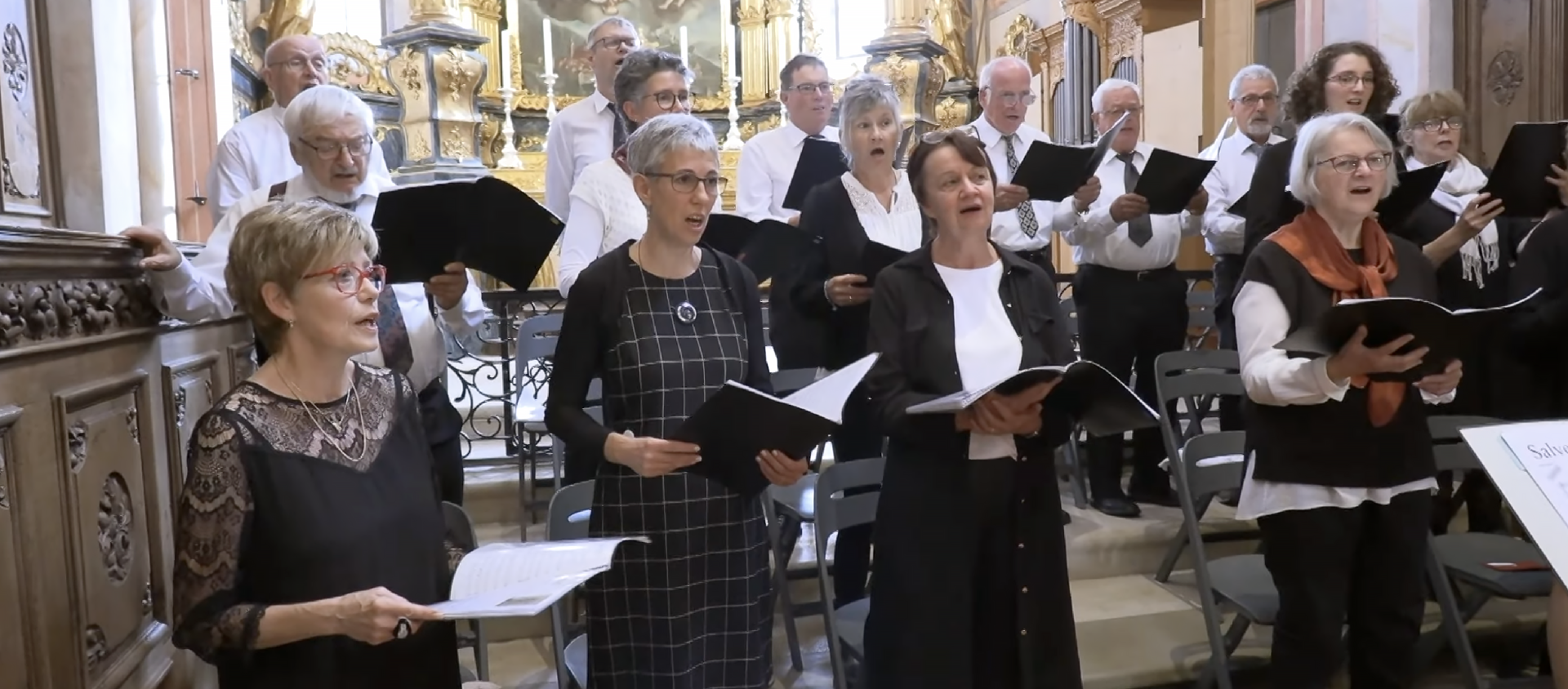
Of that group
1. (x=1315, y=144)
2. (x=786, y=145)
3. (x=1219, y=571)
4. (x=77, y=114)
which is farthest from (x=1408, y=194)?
(x=77, y=114)

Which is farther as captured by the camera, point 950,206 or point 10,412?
point 950,206

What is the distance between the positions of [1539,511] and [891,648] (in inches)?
47.5

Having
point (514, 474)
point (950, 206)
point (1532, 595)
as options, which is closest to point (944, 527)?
point (950, 206)

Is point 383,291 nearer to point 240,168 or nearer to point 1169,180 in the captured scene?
point 240,168

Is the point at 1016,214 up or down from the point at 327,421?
up

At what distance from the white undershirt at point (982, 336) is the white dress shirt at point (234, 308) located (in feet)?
3.54

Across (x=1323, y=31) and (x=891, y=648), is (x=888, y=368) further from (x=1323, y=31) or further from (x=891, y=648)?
(x=1323, y=31)

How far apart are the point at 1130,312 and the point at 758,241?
5.29 feet

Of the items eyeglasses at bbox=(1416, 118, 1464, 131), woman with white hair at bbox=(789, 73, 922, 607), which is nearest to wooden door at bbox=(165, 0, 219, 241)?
woman with white hair at bbox=(789, 73, 922, 607)

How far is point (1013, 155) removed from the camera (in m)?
3.93

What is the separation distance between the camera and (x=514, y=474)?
13.4 ft

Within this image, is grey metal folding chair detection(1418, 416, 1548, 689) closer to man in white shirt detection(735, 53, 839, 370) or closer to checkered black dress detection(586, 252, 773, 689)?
checkered black dress detection(586, 252, 773, 689)

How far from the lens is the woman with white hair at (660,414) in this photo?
6.69ft

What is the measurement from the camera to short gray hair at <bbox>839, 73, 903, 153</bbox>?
116 inches
